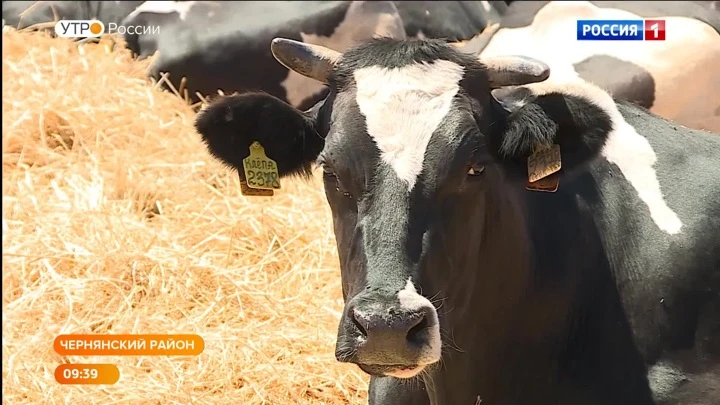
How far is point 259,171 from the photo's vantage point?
2.87m

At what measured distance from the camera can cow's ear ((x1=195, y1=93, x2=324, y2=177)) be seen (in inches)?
108

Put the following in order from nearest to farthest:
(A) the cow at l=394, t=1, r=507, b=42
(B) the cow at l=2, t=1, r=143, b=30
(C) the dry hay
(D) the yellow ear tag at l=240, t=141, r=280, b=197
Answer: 1. (D) the yellow ear tag at l=240, t=141, r=280, b=197
2. (C) the dry hay
3. (A) the cow at l=394, t=1, r=507, b=42
4. (B) the cow at l=2, t=1, r=143, b=30

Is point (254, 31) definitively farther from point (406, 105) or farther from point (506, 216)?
point (406, 105)

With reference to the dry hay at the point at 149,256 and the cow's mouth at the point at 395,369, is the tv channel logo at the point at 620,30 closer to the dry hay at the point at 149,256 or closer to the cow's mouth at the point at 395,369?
the dry hay at the point at 149,256

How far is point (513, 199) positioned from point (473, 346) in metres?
0.42

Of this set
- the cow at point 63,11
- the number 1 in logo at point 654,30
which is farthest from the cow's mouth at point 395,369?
the cow at point 63,11

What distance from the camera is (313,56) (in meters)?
2.70

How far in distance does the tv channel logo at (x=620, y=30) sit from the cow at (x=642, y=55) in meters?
0.03

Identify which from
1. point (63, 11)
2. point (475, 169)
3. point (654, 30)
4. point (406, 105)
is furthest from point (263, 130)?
point (63, 11)

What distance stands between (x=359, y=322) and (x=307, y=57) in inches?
34.0

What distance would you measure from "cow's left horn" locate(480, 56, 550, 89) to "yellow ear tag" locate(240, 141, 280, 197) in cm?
67

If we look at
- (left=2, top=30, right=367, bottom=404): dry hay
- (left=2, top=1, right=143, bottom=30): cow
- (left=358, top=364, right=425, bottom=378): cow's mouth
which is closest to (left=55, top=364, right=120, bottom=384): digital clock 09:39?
(left=2, top=30, right=367, bottom=404): dry hay

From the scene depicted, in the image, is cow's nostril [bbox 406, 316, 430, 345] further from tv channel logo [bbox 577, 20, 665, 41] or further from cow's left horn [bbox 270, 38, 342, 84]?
tv channel logo [bbox 577, 20, 665, 41]

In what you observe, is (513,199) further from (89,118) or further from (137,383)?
(89,118)
